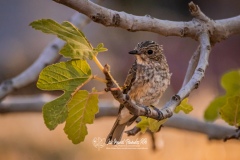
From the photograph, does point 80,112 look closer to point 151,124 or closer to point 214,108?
point 151,124

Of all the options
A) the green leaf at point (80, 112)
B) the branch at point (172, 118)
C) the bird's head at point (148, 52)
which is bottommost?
the green leaf at point (80, 112)

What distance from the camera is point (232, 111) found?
1.63m

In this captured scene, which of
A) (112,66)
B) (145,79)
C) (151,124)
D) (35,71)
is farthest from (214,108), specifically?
(112,66)

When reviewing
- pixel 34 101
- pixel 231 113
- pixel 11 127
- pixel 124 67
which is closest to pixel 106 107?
pixel 34 101

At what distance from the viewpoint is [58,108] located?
1315 millimetres

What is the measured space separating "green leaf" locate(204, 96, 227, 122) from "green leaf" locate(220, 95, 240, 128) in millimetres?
283

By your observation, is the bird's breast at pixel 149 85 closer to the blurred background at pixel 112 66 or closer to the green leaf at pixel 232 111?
the green leaf at pixel 232 111

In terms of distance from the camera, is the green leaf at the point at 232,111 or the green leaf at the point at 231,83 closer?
the green leaf at the point at 232,111

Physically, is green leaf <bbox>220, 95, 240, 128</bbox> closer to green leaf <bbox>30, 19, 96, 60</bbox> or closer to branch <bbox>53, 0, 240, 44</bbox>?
branch <bbox>53, 0, 240, 44</bbox>

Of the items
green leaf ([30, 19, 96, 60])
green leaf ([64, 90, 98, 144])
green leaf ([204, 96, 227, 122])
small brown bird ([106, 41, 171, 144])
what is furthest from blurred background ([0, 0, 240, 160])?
green leaf ([30, 19, 96, 60])

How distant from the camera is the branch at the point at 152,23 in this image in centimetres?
138

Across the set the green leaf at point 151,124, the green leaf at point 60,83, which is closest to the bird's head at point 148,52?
the green leaf at point 151,124

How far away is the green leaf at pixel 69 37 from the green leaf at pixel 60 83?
0.15 feet

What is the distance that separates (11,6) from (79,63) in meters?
5.33
